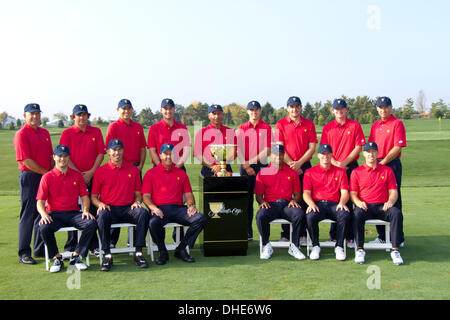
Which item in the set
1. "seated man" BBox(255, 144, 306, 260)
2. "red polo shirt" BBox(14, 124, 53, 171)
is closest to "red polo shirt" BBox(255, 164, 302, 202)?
"seated man" BBox(255, 144, 306, 260)

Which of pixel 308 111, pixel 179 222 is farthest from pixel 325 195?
pixel 308 111

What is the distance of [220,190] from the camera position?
6.12 metres

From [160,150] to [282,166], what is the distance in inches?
67.8

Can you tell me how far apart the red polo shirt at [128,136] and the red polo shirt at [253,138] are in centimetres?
152

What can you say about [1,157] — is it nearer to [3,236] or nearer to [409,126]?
[3,236]

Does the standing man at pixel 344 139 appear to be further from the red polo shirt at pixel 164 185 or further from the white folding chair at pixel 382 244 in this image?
the red polo shirt at pixel 164 185

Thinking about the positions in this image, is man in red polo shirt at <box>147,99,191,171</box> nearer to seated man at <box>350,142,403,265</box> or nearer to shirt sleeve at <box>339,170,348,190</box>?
shirt sleeve at <box>339,170,348,190</box>

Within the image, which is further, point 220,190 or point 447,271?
Result: point 220,190

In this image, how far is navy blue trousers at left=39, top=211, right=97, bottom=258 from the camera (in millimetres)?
5586

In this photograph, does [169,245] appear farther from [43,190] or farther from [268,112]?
[268,112]

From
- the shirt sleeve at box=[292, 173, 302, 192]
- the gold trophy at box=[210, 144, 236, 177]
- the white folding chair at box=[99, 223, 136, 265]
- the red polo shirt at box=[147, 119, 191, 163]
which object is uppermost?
the red polo shirt at box=[147, 119, 191, 163]

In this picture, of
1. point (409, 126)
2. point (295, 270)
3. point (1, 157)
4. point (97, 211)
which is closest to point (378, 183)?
point (295, 270)

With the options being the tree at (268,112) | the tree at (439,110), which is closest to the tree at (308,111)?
the tree at (268,112)

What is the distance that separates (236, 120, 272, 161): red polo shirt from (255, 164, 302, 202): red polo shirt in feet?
2.08
